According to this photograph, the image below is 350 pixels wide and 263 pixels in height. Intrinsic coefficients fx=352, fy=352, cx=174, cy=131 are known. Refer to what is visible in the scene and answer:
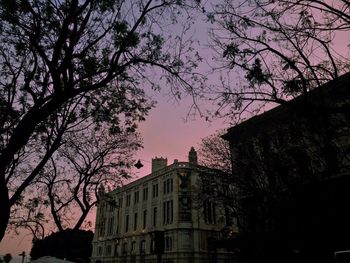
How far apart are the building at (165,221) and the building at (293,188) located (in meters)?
14.9

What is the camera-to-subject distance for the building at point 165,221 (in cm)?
4331

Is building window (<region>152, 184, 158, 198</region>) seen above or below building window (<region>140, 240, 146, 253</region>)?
above

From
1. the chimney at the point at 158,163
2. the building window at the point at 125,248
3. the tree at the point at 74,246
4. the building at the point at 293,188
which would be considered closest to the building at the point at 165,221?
the chimney at the point at 158,163

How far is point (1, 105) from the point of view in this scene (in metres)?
12.2

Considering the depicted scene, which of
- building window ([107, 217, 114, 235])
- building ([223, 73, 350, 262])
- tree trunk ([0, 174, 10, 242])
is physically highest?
building window ([107, 217, 114, 235])

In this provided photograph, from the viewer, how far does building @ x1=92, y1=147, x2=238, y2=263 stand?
43.3 metres

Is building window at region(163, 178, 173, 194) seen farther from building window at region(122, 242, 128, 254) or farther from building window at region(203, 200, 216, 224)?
building window at region(122, 242, 128, 254)

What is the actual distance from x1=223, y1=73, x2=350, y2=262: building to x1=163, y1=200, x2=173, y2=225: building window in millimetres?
24282

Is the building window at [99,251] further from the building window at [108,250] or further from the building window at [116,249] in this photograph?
the building window at [116,249]

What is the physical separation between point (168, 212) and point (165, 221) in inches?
48.9

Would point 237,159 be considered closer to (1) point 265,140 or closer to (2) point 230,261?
(1) point 265,140

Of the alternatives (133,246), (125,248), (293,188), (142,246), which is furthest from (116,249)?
(293,188)

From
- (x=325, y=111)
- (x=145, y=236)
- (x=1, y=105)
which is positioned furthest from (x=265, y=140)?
(x=145, y=236)

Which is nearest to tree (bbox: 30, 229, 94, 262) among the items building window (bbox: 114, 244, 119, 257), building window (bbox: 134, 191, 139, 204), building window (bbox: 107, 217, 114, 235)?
building window (bbox: 107, 217, 114, 235)
